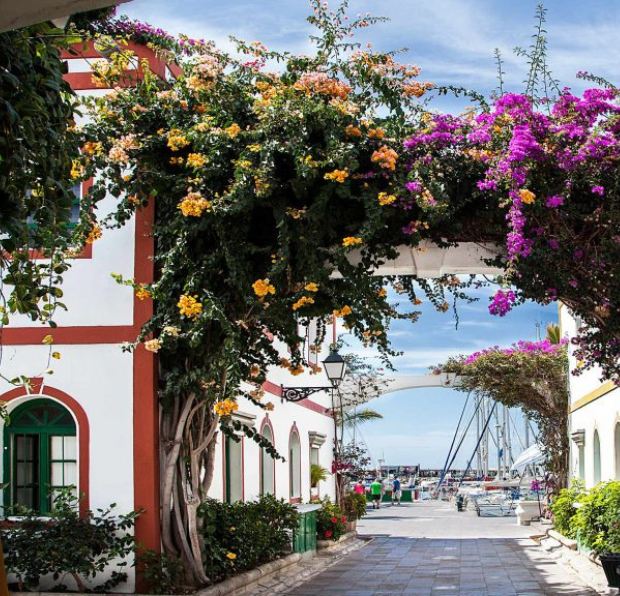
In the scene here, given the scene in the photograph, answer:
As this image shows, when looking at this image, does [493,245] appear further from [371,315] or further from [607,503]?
[607,503]

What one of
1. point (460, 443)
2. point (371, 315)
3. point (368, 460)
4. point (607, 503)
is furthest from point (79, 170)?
point (460, 443)

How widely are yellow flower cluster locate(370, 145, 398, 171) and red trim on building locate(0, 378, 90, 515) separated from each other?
4.35 metres

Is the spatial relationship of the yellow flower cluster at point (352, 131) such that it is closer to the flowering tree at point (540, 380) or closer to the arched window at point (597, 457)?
the arched window at point (597, 457)

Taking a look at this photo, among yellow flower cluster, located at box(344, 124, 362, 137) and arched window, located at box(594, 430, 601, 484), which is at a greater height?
yellow flower cluster, located at box(344, 124, 362, 137)

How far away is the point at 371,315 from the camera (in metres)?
9.91

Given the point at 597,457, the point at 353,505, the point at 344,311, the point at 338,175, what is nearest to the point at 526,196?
the point at 338,175

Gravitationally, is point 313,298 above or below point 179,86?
below

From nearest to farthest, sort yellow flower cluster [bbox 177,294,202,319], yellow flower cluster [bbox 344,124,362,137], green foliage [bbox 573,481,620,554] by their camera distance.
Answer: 1. yellow flower cluster [bbox 344,124,362,137]
2. yellow flower cluster [bbox 177,294,202,319]
3. green foliage [bbox 573,481,620,554]

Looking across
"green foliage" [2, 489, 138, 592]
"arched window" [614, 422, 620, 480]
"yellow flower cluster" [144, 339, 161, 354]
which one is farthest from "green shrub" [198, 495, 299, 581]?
"arched window" [614, 422, 620, 480]

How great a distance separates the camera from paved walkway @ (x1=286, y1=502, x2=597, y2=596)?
12.2m

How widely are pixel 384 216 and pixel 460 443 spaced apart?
113ft

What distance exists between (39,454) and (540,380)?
14.5 meters

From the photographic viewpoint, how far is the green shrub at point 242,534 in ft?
35.6

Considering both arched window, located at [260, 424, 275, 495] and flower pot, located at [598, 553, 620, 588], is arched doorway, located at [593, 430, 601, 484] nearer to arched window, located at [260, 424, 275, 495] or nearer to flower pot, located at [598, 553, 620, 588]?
arched window, located at [260, 424, 275, 495]
